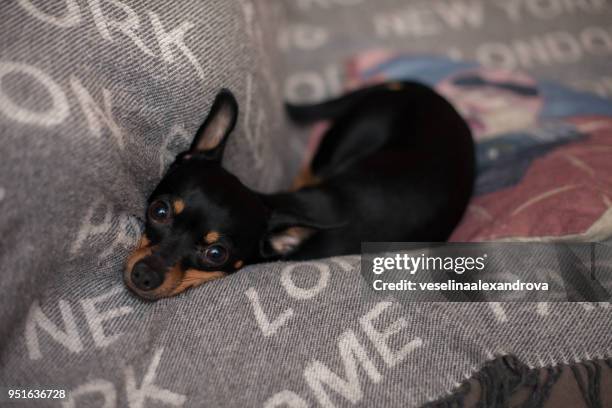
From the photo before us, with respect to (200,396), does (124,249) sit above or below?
above

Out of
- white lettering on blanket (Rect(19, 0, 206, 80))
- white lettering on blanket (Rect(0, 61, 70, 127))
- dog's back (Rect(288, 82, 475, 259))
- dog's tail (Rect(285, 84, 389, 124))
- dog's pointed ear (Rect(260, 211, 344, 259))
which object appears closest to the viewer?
white lettering on blanket (Rect(0, 61, 70, 127))

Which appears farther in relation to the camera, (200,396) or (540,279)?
(540,279)

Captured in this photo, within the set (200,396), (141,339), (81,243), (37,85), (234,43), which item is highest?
(37,85)

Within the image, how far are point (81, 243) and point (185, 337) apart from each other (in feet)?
1.39

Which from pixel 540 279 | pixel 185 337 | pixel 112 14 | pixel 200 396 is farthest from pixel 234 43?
pixel 540 279

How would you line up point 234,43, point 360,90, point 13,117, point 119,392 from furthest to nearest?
point 360,90, point 234,43, point 119,392, point 13,117

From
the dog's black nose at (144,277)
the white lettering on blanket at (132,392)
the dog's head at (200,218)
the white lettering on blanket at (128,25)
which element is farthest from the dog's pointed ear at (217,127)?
the white lettering on blanket at (132,392)

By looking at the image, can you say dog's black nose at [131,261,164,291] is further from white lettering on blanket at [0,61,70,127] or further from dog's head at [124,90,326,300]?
white lettering on blanket at [0,61,70,127]

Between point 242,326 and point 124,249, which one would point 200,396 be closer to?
point 242,326

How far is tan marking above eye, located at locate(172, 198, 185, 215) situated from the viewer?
1.91 meters

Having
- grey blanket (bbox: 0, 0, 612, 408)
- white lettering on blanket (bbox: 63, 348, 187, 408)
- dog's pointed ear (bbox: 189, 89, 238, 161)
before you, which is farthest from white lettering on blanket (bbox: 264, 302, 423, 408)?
dog's pointed ear (bbox: 189, 89, 238, 161)

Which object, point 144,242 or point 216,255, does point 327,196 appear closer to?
point 216,255

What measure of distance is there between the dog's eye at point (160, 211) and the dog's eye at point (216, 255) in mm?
189

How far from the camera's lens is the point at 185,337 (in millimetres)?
1650
